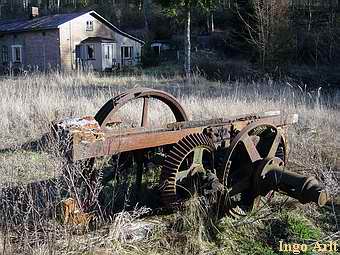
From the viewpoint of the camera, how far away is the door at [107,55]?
37.8 metres

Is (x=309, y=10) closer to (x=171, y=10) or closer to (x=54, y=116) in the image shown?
(x=171, y=10)

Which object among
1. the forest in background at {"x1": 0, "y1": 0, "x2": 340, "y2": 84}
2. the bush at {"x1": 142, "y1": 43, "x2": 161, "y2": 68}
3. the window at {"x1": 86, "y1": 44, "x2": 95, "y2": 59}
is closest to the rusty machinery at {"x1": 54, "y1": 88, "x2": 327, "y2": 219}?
the forest in background at {"x1": 0, "y1": 0, "x2": 340, "y2": 84}

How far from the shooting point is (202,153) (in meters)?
3.86

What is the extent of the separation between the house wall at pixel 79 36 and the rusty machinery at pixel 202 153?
3075 cm

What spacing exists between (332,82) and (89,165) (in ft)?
84.3

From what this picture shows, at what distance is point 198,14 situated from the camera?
42.5 meters

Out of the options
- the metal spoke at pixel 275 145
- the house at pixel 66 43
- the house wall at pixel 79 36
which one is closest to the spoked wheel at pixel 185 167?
the metal spoke at pixel 275 145

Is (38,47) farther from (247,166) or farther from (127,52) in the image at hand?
(247,166)

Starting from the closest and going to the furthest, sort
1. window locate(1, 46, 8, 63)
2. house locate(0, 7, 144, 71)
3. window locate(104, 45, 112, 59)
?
house locate(0, 7, 144, 71) < window locate(104, 45, 112, 59) < window locate(1, 46, 8, 63)

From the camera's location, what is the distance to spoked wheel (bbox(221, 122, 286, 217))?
382 centimetres

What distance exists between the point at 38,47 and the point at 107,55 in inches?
239

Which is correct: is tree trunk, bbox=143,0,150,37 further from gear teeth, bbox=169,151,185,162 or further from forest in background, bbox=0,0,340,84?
gear teeth, bbox=169,151,185,162

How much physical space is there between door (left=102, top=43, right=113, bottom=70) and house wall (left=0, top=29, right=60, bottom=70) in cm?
429

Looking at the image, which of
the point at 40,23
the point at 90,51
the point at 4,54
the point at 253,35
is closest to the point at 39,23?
the point at 40,23
